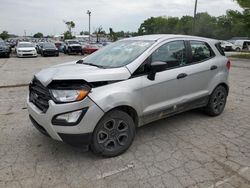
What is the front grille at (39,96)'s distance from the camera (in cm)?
320

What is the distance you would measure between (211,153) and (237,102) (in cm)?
322

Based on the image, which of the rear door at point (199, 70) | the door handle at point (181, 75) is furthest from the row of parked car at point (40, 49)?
the door handle at point (181, 75)

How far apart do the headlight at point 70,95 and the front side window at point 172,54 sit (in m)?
1.32

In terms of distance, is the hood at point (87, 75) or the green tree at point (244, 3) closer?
the hood at point (87, 75)

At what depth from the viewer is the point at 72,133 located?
10.1ft

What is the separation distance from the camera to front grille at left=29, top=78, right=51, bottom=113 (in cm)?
320

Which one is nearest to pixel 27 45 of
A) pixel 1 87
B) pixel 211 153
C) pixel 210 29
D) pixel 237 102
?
pixel 1 87

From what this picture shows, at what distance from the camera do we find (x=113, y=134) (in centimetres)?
343

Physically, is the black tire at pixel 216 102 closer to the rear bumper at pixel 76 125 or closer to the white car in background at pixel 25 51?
the rear bumper at pixel 76 125

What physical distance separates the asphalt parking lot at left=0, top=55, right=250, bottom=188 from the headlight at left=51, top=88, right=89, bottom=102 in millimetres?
915

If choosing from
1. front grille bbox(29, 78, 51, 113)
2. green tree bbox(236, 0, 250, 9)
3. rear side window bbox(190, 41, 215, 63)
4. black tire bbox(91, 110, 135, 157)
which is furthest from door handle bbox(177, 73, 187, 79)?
green tree bbox(236, 0, 250, 9)

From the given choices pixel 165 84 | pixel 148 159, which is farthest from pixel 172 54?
pixel 148 159

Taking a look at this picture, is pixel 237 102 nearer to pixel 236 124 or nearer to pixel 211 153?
pixel 236 124

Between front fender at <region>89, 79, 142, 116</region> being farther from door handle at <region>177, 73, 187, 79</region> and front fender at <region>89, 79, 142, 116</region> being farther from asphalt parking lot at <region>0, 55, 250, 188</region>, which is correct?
door handle at <region>177, 73, 187, 79</region>
